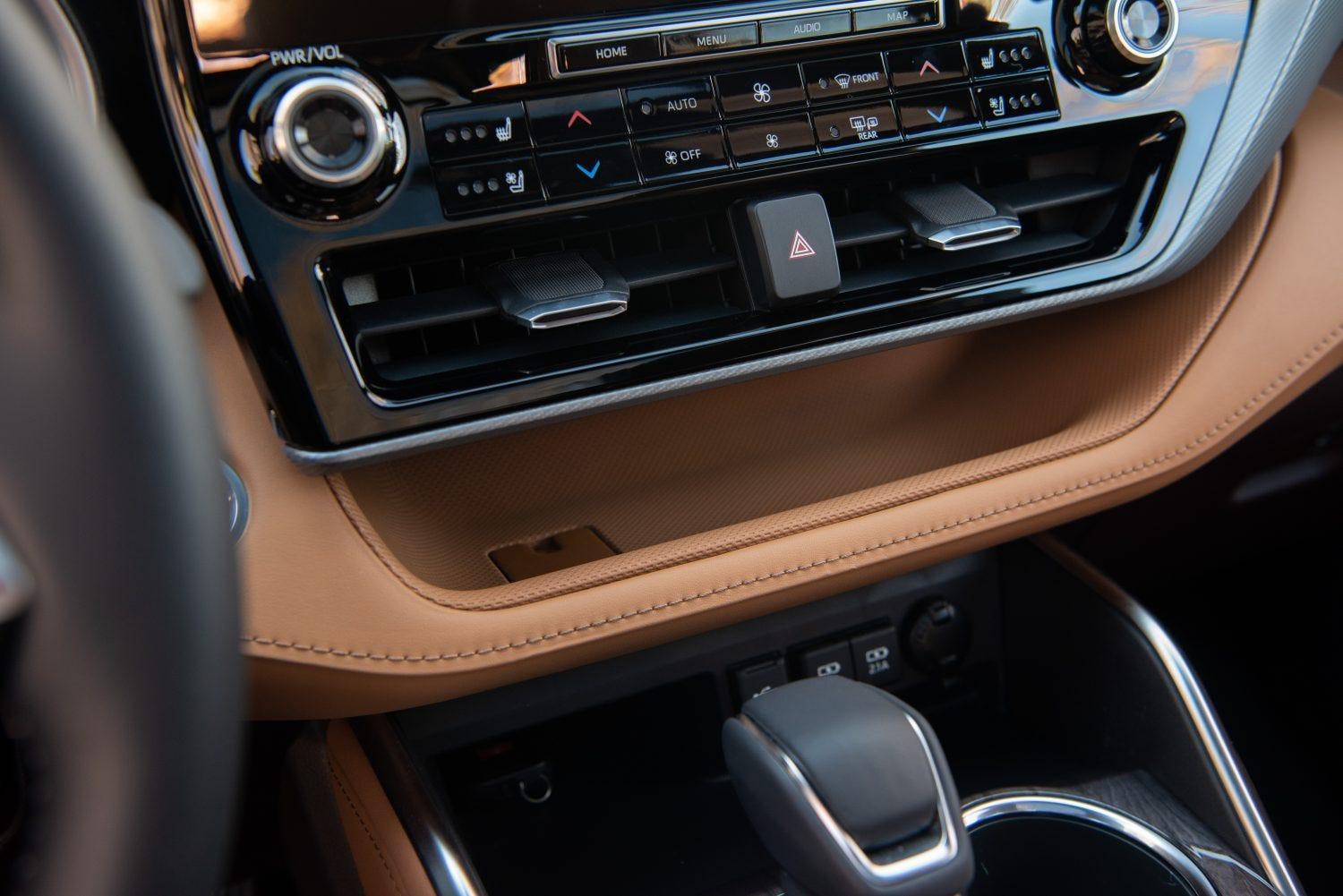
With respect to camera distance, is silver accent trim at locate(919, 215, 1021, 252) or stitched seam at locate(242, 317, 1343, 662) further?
silver accent trim at locate(919, 215, 1021, 252)

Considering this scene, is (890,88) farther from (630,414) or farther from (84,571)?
(84,571)

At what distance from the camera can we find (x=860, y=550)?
83 centimetres

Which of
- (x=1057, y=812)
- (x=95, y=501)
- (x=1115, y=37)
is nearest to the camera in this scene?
(x=95, y=501)

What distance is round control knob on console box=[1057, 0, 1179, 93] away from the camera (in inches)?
32.4

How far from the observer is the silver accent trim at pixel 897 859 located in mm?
692

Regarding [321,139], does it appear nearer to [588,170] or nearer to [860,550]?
[588,170]

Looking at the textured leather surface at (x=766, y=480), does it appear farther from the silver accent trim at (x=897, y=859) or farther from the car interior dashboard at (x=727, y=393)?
the silver accent trim at (x=897, y=859)

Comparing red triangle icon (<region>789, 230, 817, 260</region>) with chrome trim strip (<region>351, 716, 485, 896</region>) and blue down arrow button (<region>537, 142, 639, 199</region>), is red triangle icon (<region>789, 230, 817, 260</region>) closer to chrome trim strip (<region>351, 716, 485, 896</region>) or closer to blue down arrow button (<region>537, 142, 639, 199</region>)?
blue down arrow button (<region>537, 142, 639, 199</region>)

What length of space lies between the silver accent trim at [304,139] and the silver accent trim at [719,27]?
0.13 metres

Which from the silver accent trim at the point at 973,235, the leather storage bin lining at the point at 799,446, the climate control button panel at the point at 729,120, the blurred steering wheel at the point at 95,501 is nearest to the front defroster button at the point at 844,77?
the climate control button panel at the point at 729,120

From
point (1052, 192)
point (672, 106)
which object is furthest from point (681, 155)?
point (1052, 192)

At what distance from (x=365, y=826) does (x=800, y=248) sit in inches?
21.5

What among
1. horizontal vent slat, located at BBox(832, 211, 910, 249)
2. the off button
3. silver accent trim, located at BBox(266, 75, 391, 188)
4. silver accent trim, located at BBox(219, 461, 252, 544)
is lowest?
silver accent trim, located at BBox(219, 461, 252, 544)

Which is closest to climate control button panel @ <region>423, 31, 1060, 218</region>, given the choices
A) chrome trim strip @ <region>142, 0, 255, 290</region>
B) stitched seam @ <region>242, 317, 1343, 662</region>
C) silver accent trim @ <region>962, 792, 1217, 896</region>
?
chrome trim strip @ <region>142, 0, 255, 290</region>
